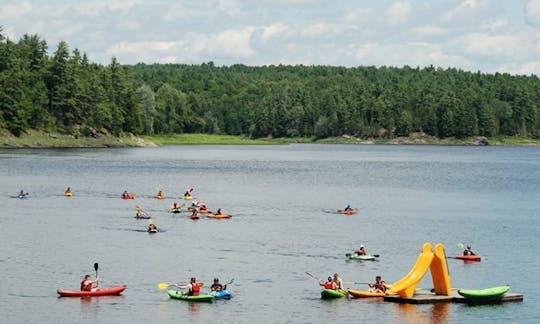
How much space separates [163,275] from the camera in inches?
2891

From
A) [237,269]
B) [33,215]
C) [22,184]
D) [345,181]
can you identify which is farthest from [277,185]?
[237,269]

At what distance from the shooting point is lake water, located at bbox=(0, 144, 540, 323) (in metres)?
63.4

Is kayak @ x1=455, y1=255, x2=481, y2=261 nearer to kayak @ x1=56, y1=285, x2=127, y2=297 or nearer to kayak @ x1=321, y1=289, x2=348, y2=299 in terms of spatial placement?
kayak @ x1=321, y1=289, x2=348, y2=299

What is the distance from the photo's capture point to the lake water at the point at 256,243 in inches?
2495

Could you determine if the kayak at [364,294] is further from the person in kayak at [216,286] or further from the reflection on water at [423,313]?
the person in kayak at [216,286]

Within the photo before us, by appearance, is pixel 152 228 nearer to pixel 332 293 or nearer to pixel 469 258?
pixel 469 258

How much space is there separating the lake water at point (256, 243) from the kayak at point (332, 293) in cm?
79

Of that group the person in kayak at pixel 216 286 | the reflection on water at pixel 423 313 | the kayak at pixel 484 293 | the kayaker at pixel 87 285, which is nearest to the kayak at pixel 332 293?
the reflection on water at pixel 423 313

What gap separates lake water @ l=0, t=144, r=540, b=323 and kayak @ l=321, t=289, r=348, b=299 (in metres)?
0.79

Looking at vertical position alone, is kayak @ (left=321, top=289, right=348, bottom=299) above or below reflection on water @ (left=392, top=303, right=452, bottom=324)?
above

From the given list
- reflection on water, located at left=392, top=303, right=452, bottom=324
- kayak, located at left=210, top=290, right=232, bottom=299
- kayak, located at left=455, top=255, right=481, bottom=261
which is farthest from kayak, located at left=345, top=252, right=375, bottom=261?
kayak, located at left=210, top=290, right=232, bottom=299

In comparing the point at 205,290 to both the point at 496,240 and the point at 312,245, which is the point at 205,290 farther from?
the point at 496,240

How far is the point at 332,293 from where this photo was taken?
66.6m

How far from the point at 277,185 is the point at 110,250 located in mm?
73756
